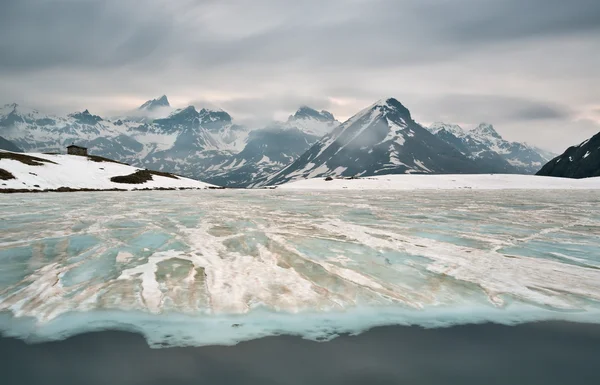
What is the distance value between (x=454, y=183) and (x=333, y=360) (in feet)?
300

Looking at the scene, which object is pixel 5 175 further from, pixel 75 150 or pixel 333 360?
pixel 75 150

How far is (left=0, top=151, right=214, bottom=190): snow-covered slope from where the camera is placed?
2456 inches

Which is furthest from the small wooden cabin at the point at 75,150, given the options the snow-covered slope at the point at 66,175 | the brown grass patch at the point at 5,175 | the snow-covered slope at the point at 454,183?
the snow-covered slope at the point at 454,183

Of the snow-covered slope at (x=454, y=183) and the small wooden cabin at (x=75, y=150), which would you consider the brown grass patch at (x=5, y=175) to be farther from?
the small wooden cabin at (x=75, y=150)

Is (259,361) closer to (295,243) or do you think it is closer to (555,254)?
(295,243)

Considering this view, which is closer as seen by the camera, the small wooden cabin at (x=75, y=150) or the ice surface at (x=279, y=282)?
the ice surface at (x=279, y=282)

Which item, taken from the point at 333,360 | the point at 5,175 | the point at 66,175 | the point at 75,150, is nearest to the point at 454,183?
the point at 66,175

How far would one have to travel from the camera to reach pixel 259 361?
14.9ft

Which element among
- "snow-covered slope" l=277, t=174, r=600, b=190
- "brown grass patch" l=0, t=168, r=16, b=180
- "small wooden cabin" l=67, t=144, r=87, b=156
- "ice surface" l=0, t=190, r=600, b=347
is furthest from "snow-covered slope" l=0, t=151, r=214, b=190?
"ice surface" l=0, t=190, r=600, b=347

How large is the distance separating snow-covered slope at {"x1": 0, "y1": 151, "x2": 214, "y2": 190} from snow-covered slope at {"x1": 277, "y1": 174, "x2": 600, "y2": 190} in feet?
116

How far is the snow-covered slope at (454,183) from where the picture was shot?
8088 cm

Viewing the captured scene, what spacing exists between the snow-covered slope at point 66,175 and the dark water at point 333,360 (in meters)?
65.6

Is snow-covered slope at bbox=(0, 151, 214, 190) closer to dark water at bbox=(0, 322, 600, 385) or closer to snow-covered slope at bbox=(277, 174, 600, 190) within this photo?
snow-covered slope at bbox=(277, 174, 600, 190)

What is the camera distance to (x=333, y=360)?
4.62 meters
